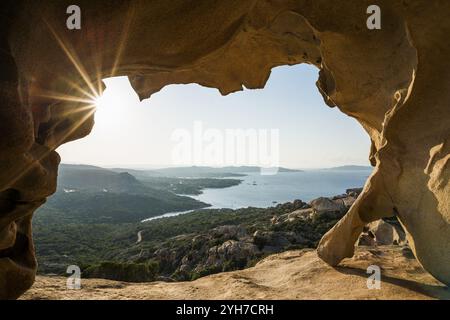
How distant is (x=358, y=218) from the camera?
607 centimetres

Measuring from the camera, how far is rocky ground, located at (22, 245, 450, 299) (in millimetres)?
4695

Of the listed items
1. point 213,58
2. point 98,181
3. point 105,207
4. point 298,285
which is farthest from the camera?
point 98,181

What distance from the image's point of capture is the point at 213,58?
5258 mm

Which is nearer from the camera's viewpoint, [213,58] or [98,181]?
[213,58]

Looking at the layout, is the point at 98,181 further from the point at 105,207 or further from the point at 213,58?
the point at 213,58

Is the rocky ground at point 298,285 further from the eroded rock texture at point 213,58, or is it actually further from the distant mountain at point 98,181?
the distant mountain at point 98,181

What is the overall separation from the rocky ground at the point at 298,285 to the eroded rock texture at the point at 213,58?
412mm

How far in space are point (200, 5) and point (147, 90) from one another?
4.14 meters

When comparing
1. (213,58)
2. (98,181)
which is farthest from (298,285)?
(98,181)

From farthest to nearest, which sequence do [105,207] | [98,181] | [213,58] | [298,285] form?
[98,181]
[105,207]
[298,285]
[213,58]

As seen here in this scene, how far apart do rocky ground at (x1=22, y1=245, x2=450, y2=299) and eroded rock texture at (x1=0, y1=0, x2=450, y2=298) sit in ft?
1.35

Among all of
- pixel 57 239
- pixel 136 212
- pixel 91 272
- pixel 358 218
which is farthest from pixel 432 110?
pixel 136 212

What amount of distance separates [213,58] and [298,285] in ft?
13.4

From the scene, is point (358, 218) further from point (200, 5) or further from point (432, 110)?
point (200, 5)
